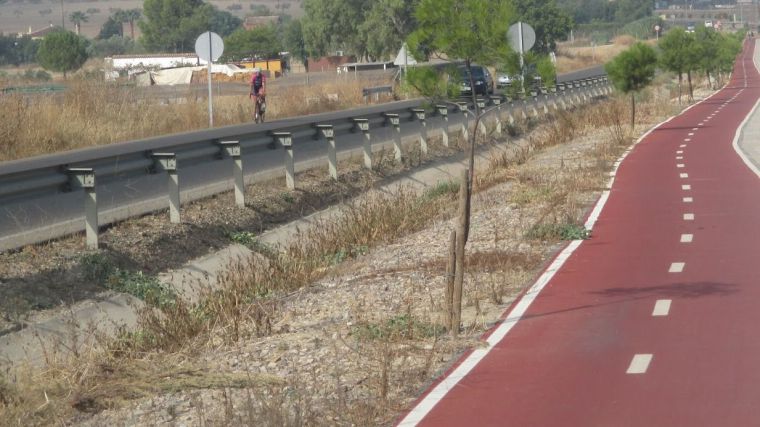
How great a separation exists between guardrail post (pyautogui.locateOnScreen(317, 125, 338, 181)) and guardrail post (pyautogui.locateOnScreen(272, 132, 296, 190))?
1469 mm

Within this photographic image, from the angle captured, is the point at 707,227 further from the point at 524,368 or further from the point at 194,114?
the point at 194,114

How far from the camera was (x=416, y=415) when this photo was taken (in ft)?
27.6

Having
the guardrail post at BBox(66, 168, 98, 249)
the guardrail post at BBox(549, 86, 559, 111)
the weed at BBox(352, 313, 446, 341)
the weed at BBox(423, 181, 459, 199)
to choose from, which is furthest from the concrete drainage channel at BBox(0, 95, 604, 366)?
the guardrail post at BBox(549, 86, 559, 111)

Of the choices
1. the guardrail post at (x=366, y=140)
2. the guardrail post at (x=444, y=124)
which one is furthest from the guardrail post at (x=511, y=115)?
the guardrail post at (x=366, y=140)

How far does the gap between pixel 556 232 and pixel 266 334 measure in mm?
6247

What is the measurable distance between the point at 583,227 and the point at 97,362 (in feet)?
28.3

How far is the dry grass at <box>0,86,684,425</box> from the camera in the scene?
8711 mm

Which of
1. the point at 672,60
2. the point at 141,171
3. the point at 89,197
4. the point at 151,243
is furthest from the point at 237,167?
the point at 672,60

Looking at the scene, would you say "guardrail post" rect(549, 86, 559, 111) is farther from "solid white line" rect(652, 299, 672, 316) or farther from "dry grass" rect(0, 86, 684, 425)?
"solid white line" rect(652, 299, 672, 316)

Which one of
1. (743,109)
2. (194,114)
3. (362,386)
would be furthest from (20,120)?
(743,109)

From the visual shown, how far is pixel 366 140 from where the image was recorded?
968 inches

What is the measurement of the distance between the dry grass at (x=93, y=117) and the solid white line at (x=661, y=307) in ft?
54.9

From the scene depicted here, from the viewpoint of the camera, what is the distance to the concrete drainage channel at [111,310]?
11.7 meters

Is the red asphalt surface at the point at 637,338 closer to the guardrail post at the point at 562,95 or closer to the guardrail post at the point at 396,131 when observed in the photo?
the guardrail post at the point at 396,131
